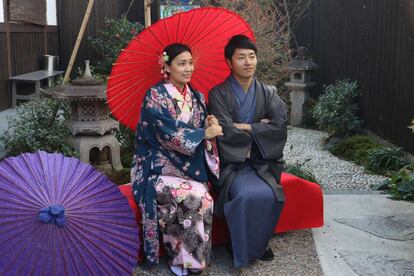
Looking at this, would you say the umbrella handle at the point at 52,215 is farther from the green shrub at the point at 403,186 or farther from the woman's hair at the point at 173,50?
the green shrub at the point at 403,186

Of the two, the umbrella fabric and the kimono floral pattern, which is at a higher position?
the umbrella fabric

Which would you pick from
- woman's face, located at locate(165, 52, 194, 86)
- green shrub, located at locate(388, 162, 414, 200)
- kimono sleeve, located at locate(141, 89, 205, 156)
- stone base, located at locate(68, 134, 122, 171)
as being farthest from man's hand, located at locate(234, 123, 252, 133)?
stone base, located at locate(68, 134, 122, 171)

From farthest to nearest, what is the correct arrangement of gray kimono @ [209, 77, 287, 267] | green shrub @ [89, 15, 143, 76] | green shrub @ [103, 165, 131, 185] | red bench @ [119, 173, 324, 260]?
green shrub @ [89, 15, 143, 76] < green shrub @ [103, 165, 131, 185] < red bench @ [119, 173, 324, 260] < gray kimono @ [209, 77, 287, 267]

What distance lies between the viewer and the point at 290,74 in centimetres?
1104

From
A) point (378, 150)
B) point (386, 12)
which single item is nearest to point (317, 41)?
point (386, 12)

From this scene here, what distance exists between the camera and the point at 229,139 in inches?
148

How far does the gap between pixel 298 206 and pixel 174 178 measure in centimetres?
104

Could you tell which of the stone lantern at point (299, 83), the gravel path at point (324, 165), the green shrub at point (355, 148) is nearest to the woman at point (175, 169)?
the gravel path at point (324, 165)

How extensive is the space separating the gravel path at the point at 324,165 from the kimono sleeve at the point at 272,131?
2.32m

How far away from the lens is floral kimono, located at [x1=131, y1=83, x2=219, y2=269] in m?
3.50

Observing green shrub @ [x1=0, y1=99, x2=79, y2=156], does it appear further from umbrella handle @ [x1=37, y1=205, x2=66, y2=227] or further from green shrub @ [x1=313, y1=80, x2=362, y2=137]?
green shrub @ [x1=313, y1=80, x2=362, y2=137]

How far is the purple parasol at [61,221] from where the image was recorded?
2773mm

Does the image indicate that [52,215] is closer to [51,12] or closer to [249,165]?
[249,165]

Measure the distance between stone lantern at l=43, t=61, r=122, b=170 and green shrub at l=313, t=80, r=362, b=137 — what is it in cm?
455
